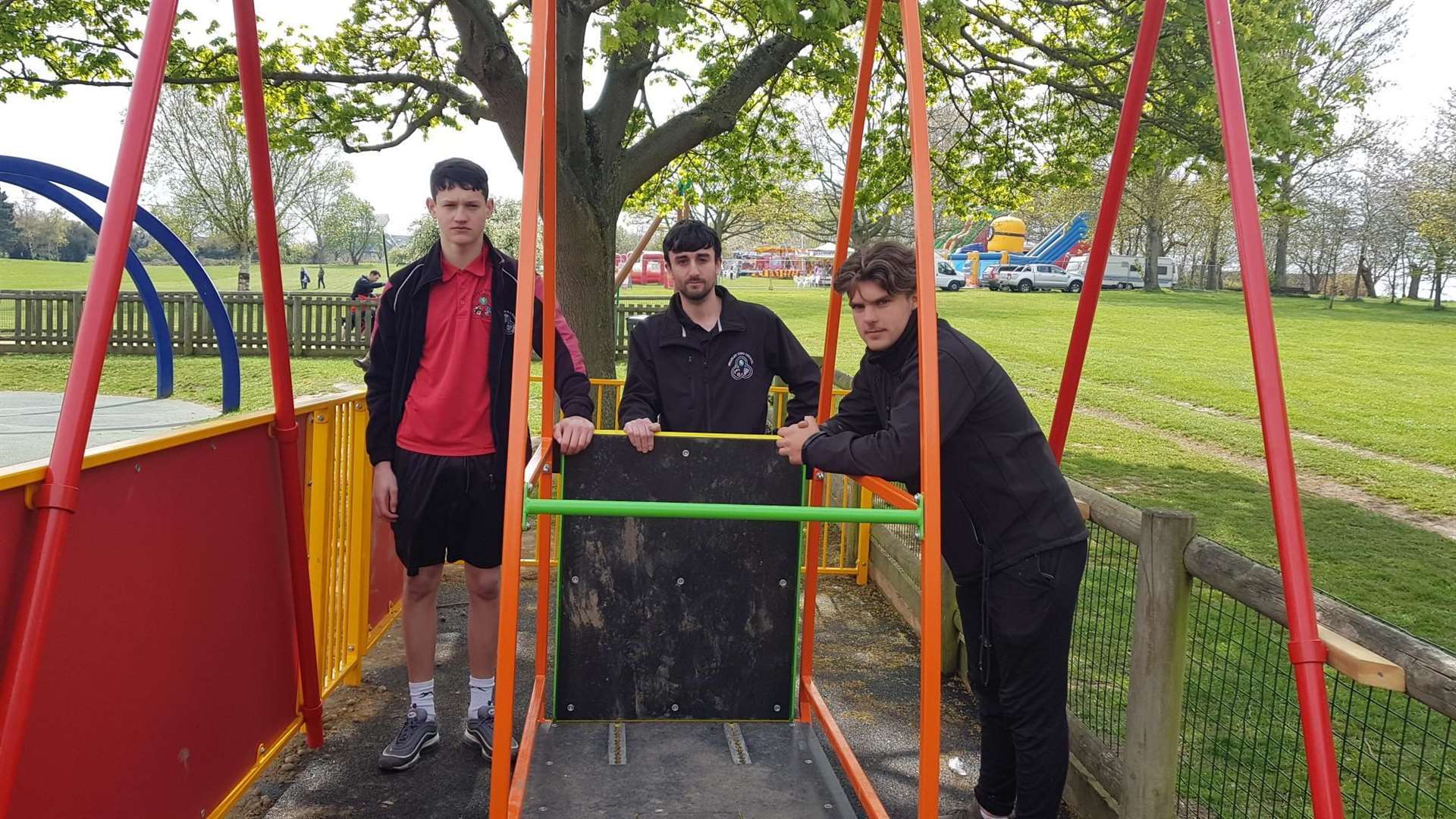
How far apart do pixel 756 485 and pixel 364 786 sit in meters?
1.73

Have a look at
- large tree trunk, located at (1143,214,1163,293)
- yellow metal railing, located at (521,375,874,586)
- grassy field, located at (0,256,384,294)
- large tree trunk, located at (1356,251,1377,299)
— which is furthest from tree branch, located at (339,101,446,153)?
large tree trunk, located at (1356,251,1377,299)

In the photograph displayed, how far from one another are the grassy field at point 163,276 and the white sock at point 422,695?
101ft

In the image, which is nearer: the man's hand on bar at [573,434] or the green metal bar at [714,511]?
the green metal bar at [714,511]

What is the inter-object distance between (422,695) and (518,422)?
1945 millimetres

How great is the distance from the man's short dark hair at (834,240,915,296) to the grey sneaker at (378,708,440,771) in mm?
2309

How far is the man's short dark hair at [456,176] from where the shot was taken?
334 centimetres

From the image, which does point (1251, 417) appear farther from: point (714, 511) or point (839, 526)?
point (714, 511)

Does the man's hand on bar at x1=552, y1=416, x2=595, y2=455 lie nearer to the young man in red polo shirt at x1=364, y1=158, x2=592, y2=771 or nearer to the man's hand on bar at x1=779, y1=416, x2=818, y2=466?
the young man in red polo shirt at x1=364, y1=158, x2=592, y2=771

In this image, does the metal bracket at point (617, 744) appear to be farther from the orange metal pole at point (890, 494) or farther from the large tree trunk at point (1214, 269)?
the large tree trunk at point (1214, 269)

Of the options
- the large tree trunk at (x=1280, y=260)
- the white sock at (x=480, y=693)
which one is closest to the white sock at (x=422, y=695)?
the white sock at (x=480, y=693)

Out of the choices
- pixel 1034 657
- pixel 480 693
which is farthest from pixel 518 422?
pixel 480 693

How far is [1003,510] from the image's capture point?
268 centimetres

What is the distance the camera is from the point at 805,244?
250 ft

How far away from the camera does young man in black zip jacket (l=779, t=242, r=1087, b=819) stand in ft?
8.63
